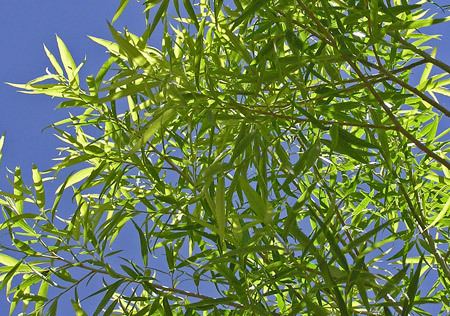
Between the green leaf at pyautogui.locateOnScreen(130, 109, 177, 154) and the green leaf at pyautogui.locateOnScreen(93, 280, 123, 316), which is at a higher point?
the green leaf at pyautogui.locateOnScreen(130, 109, 177, 154)

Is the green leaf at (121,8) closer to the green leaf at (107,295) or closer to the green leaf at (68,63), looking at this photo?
the green leaf at (68,63)

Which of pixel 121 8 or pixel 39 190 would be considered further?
pixel 39 190

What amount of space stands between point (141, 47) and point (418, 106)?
2.41ft

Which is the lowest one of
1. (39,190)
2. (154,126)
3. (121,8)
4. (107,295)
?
(107,295)

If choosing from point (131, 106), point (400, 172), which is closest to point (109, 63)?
point (131, 106)

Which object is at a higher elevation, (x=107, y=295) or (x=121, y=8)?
(x=121, y=8)

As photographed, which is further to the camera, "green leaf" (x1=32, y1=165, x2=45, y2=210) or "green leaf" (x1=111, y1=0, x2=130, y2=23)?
"green leaf" (x1=32, y1=165, x2=45, y2=210)

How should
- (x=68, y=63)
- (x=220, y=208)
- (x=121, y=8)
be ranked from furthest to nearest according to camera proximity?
1. (x=68, y=63)
2. (x=121, y=8)
3. (x=220, y=208)

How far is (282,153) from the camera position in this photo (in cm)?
135

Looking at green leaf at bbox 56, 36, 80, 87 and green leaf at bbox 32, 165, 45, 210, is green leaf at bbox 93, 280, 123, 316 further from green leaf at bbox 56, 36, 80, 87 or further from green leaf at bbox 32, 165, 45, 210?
green leaf at bbox 56, 36, 80, 87

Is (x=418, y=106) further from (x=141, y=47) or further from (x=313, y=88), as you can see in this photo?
(x=141, y=47)

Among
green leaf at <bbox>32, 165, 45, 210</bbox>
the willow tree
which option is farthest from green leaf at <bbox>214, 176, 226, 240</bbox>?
green leaf at <bbox>32, 165, 45, 210</bbox>

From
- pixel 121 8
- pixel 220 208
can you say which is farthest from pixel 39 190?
pixel 220 208

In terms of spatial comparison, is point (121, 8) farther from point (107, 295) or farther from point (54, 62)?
point (107, 295)
